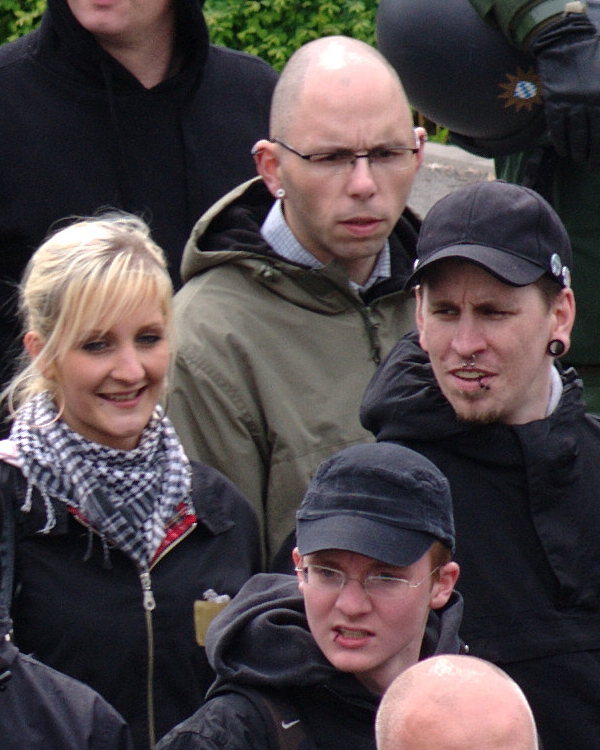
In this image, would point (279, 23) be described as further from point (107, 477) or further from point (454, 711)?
point (454, 711)

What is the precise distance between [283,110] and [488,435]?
3.27ft

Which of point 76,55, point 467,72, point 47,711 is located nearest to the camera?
point 47,711

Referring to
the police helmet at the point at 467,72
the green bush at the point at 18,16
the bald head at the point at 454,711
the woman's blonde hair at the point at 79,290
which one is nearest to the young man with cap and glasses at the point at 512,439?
the woman's blonde hair at the point at 79,290

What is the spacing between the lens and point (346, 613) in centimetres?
228

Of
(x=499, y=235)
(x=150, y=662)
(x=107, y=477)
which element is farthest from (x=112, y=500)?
(x=499, y=235)

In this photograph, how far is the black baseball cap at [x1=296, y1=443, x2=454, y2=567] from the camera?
228 cm

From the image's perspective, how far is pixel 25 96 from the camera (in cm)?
363

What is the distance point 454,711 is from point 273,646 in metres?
0.54

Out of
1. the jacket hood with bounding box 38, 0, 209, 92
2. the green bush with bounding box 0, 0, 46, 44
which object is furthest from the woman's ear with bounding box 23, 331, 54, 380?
the green bush with bounding box 0, 0, 46, 44

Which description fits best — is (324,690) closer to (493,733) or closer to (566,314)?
(493,733)

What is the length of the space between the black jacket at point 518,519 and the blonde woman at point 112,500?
1.38 ft

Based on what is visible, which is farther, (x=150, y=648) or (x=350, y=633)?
(x=150, y=648)

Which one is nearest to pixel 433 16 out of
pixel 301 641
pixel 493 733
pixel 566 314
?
pixel 566 314

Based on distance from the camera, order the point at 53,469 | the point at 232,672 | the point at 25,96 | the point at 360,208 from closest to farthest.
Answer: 1. the point at 232,672
2. the point at 53,469
3. the point at 360,208
4. the point at 25,96
